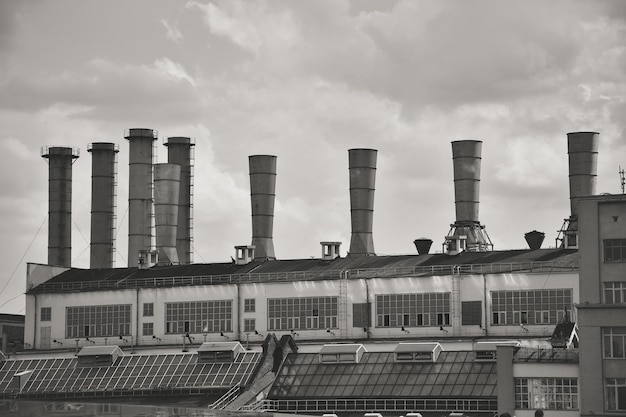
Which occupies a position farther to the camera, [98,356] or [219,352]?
[98,356]

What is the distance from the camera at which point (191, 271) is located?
111188mm

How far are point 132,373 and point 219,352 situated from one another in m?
7.00

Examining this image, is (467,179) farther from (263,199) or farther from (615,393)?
(615,393)

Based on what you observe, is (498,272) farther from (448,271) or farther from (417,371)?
(417,371)

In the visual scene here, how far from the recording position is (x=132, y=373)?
99.6 metres

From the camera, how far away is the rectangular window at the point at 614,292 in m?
70.4

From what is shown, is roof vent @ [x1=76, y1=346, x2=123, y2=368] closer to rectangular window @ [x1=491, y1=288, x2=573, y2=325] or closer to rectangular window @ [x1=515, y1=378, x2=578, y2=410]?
rectangular window @ [x1=491, y1=288, x2=573, y2=325]

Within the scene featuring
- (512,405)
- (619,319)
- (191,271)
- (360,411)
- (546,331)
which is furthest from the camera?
(191,271)

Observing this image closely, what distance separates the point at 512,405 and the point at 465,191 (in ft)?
131

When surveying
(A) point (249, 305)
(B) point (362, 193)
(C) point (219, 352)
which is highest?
(B) point (362, 193)

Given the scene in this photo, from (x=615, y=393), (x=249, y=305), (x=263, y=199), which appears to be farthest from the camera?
(x=263, y=199)

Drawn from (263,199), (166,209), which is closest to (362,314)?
(263,199)

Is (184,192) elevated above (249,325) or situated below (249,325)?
above

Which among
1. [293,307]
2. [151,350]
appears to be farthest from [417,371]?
[151,350]
